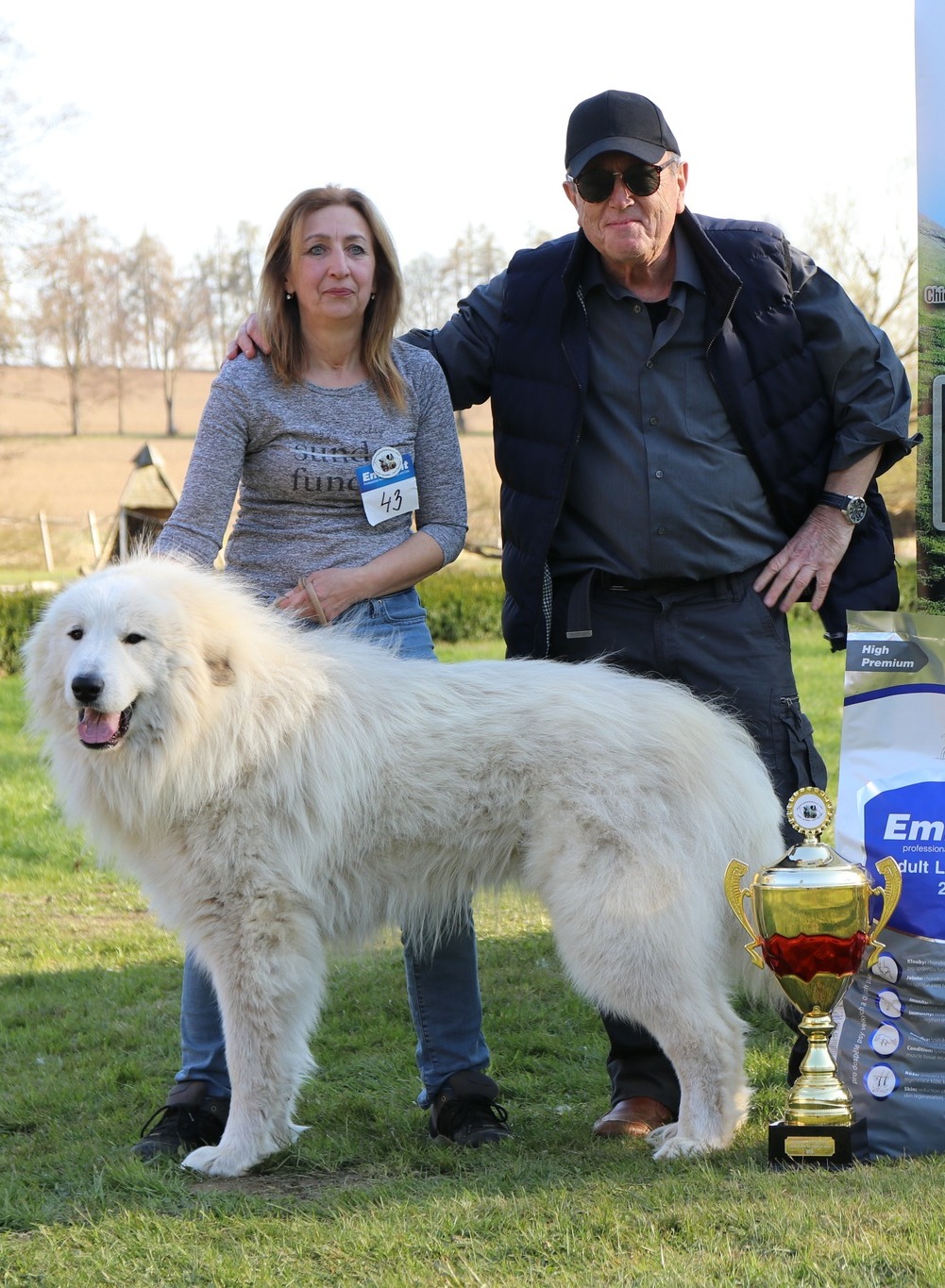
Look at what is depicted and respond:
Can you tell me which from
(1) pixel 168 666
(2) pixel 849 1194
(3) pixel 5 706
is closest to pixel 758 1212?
(2) pixel 849 1194

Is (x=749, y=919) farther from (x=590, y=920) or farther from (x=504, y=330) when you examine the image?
(x=504, y=330)

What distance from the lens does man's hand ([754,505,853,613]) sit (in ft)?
12.4

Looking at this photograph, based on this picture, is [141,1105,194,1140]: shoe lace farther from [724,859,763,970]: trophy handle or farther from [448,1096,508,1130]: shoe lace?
[724,859,763,970]: trophy handle

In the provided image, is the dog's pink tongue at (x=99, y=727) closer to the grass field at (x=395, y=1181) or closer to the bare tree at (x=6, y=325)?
the grass field at (x=395, y=1181)

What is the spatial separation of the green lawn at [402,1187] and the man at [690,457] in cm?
51

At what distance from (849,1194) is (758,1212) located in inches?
9.2

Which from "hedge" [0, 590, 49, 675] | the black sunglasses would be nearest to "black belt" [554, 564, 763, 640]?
the black sunglasses

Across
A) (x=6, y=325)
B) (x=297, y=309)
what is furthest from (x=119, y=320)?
(x=297, y=309)

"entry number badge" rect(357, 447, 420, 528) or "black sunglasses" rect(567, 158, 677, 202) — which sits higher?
"black sunglasses" rect(567, 158, 677, 202)

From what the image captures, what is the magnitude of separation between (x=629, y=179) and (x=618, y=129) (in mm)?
136

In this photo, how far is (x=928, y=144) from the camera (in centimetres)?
348

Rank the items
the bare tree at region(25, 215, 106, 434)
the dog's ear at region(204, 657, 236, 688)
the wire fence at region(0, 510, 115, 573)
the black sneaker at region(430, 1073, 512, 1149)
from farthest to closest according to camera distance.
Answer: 1. the bare tree at region(25, 215, 106, 434)
2. the wire fence at region(0, 510, 115, 573)
3. the black sneaker at region(430, 1073, 512, 1149)
4. the dog's ear at region(204, 657, 236, 688)

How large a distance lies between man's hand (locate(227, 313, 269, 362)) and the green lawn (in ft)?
5.91

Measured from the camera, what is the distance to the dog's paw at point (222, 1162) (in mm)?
3355
